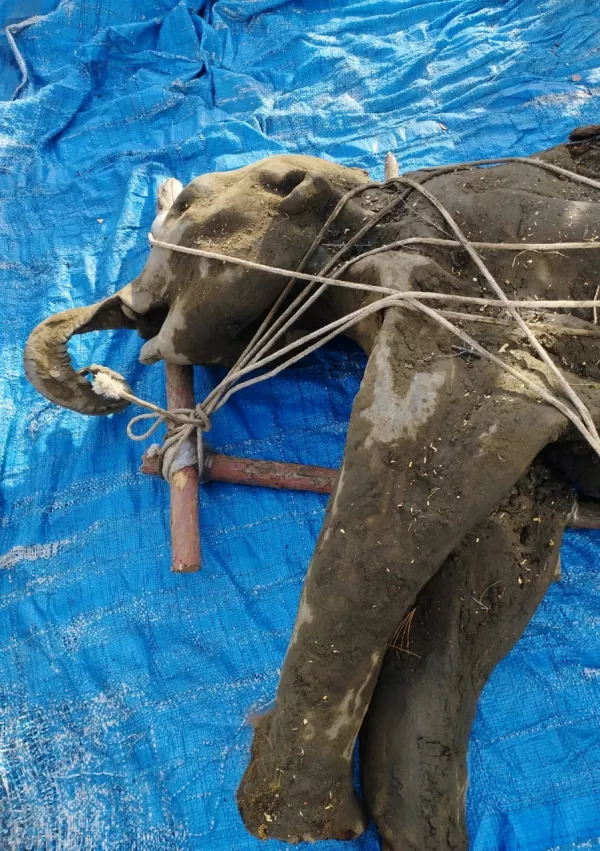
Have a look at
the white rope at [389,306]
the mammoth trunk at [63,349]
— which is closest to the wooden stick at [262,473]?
the white rope at [389,306]

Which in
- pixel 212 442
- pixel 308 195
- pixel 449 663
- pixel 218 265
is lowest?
pixel 212 442

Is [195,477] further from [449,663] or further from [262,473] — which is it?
[449,663]

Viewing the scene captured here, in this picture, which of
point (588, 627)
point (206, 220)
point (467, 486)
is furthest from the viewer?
point (588, 627)

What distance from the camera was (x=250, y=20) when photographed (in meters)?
4.49

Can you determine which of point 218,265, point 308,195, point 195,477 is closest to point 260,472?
point 195,477

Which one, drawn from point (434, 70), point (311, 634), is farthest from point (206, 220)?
point (434, 70)

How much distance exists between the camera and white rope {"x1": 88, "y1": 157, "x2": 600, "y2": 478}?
1755mm

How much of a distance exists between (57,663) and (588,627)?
2429 millimetres

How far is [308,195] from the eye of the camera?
2.30 meters

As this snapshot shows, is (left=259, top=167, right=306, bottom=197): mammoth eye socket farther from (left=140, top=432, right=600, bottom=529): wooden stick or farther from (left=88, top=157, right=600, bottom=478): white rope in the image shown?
(left=140, top=432, right=600, bottom=529): wooden stick

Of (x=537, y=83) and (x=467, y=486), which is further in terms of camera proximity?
(x=537, y=83)

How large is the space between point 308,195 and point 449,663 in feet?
5.79

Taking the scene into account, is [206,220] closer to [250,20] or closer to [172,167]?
[172,167]

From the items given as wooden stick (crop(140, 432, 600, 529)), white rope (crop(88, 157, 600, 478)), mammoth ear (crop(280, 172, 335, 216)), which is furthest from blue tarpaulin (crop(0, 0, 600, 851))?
mammoth ear (crop(280, 172, 335, 216))
